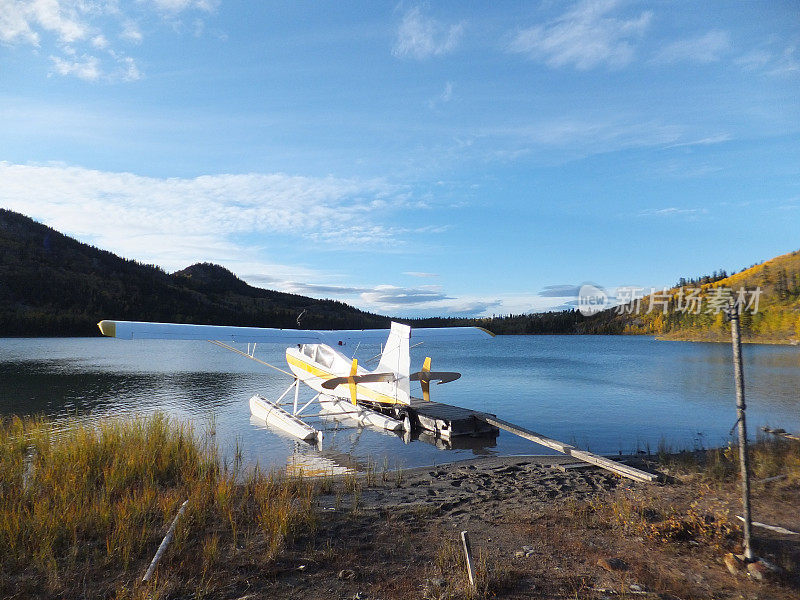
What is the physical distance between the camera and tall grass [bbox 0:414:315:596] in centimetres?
354

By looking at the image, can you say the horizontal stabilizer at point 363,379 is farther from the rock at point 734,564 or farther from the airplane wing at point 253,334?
the rock at point 734,564

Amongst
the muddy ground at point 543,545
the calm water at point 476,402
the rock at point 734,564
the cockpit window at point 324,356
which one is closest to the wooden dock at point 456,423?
the calm water at point 476,402

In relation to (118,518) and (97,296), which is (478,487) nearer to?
(118,518)

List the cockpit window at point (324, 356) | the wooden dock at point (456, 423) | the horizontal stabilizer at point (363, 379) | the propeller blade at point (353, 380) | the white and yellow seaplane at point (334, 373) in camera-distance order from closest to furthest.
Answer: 1. the wooden dock at point (456, 423)
2. the white and yellow seaplane at point (334, 373)
3. the horizontal stabilizer at point (363, 379)
4. the propeller blade at point (353, 380)
5. the cockpit window at point (324, 356)

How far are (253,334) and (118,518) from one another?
26.7ft

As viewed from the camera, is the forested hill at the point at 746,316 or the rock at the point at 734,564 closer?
the rock at the point at 734,564

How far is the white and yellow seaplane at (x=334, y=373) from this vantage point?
33.5 feet

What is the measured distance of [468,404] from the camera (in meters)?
16.2

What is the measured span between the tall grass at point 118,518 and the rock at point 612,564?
2624mm

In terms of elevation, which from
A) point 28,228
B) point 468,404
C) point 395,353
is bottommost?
point 468,404

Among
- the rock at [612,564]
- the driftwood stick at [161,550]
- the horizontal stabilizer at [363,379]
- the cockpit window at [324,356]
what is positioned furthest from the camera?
the cockpit window at [324,356]

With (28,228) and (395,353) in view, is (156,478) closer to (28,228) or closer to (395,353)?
(395,353)

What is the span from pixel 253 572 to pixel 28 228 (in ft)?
417

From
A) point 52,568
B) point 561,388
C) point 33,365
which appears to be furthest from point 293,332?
point 33,365
